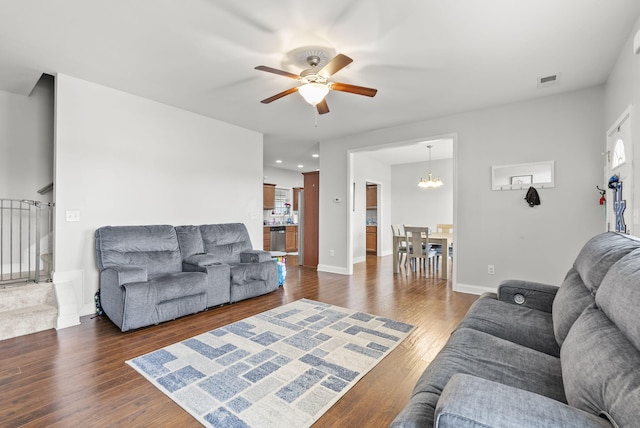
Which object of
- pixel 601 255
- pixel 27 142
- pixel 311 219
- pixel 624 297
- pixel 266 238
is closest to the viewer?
pixel 624 297

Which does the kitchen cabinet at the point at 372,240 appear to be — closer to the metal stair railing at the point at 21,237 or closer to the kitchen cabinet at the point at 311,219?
the kitchen cabinet at the point at 311,219

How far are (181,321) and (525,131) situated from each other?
4885 millimetres

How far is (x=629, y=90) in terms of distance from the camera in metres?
2.67

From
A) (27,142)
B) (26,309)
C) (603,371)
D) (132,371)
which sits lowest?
(132,371)

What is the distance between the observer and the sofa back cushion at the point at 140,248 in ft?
11.2

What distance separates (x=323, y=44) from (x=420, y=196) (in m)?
6.97

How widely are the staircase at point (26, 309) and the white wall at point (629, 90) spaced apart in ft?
17.6

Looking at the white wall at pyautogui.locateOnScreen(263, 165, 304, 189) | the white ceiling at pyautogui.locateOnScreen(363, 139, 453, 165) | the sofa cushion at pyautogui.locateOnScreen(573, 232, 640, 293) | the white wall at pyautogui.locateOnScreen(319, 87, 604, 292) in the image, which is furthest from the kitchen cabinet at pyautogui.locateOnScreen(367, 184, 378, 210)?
the sofa cushion at pyautogui.locateOnScreen(573, 232, 640, 293)

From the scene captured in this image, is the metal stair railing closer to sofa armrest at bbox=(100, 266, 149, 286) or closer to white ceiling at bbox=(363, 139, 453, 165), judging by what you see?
sofa armrest at bbox=(100, 266, 149, 286)

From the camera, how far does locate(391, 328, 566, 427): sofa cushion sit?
107 cm

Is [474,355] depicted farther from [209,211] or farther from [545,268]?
[209,211]

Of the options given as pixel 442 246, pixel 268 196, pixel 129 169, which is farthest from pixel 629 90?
pixel 268 196

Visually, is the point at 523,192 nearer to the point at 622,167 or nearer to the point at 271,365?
the point at 622,167

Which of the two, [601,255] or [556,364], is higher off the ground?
[601,255]
